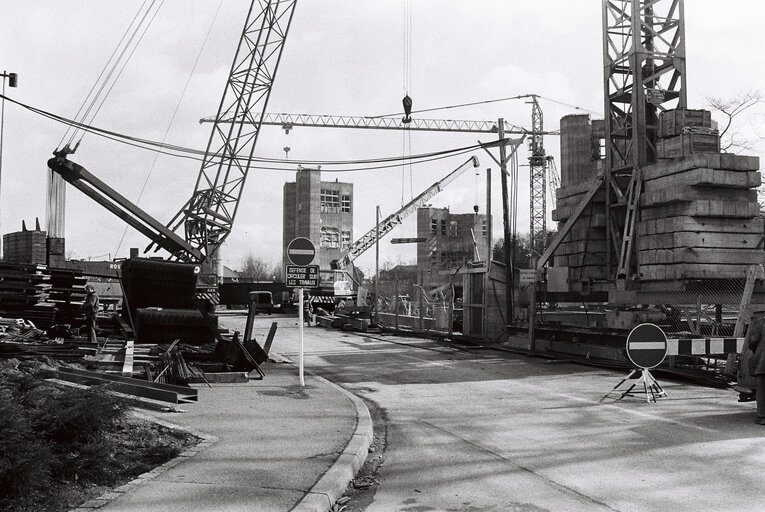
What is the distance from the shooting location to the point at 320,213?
107562 mm

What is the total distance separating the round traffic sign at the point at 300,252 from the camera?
507 inches

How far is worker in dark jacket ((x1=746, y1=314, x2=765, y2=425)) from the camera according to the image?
29.7ft

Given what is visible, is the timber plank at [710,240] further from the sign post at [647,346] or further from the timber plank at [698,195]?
the sign post at [647,346]

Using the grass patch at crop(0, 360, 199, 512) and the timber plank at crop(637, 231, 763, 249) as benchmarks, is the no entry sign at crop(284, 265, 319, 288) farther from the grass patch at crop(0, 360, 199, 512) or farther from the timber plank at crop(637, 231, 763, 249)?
the timber plank at crop(637, 231, 763, 249)

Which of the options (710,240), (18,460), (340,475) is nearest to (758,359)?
(340,475)

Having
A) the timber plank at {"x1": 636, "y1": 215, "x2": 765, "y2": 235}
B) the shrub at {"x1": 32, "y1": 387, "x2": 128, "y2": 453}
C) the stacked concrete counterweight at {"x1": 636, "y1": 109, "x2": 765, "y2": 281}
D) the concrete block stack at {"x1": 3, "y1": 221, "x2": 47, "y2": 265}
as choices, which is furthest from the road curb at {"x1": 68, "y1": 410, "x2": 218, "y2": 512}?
the concrete block stack at {"x1": 3, "y1": 221, "x2": 47, "y2": 265}

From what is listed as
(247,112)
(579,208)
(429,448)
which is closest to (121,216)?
(247,112)

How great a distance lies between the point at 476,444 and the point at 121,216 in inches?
1004

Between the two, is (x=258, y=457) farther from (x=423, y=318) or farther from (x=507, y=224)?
(x=423, y=318)

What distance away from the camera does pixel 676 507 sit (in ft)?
18.3

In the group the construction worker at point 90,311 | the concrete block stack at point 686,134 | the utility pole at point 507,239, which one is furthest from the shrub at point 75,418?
the utility pole at point 507,239

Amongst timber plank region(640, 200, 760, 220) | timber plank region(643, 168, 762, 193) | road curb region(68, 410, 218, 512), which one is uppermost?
timber plank region(643, 168, 762, 193)

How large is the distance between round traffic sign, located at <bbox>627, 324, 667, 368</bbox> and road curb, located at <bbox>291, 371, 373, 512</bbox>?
183 inches

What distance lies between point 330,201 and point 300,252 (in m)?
103
